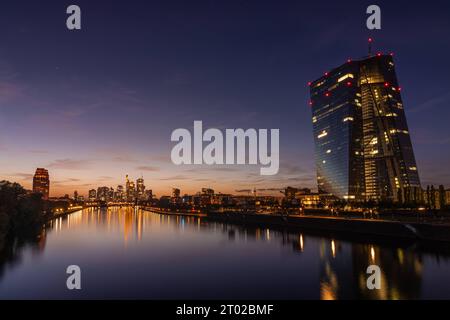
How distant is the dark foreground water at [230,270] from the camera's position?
40000 millimetres

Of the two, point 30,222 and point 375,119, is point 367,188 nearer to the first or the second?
point 375,119

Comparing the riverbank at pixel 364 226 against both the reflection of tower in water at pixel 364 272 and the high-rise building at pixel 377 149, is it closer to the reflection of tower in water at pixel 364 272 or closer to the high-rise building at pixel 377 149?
the reflection of tower in water at pixel 364 272

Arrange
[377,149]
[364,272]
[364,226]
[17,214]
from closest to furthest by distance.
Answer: [364,272]
[364,226]
[17,214]
[377,149]

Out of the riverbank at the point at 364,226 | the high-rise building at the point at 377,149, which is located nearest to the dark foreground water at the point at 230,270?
the riverbank at the point at 364,226

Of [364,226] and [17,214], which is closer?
[364,226]

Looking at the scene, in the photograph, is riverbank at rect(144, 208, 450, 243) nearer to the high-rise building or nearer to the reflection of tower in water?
the reflection of tower in water

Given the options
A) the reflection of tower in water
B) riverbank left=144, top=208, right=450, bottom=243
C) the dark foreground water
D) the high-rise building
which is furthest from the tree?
the high-rise building

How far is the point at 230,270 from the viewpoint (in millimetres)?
54062

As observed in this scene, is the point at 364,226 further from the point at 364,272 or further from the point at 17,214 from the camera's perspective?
the point at 17,214

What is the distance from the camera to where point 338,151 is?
19838 cm

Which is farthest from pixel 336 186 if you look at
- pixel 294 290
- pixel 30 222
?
pixel 294 290

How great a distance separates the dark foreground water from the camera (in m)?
40.0

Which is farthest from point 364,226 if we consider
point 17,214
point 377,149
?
point 377,149

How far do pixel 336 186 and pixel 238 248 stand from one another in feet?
449
